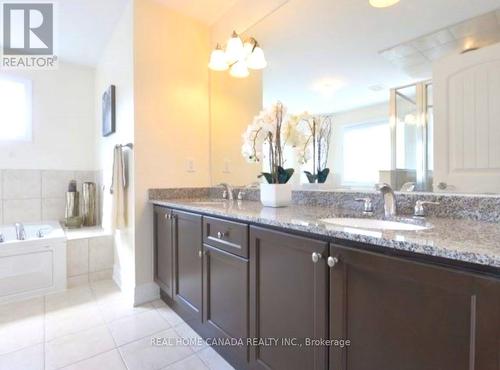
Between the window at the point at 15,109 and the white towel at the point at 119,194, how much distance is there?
1683 millimetres

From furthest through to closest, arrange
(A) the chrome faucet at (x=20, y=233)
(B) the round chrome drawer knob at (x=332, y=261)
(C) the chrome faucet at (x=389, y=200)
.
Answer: (A) the chrome faucet at (x=20, y=233) → (C) the chrome faucet at (x=389, y=200) → (B) the round chrome drawer knob at (x=332, y=261)

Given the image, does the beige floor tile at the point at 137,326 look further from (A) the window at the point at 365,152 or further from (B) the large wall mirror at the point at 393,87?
(A) the window at the point at 365,152

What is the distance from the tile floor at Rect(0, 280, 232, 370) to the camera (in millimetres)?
1484

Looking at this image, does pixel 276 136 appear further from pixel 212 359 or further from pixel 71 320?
pixel 71 320

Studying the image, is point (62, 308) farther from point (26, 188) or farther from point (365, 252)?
point (365, 252)

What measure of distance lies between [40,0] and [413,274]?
308 centimetres

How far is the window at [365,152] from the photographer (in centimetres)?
146

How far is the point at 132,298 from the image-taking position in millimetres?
2209

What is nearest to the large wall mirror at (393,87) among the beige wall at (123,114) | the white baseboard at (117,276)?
the beige wall at (123,114)

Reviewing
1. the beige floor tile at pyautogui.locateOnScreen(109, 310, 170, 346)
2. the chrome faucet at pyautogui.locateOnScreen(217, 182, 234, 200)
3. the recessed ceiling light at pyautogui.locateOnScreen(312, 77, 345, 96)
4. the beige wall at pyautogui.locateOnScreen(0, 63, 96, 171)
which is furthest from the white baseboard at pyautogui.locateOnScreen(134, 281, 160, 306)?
the beige wall at pyautogui.locateOnScreen(0, 63, 96, 171)

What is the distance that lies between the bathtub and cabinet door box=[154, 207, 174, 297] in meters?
0.94

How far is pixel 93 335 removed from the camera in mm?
1745

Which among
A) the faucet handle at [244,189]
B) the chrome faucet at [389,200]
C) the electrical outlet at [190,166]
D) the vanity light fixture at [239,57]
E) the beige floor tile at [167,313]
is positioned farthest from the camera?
the electrical outlet at [190,166]

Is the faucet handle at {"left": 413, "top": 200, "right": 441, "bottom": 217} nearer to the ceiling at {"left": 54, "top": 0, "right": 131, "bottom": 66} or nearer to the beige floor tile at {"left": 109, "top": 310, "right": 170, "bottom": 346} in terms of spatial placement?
the beige floor tile at {"left": 109, "top": 310, "right": 170, "bottom": 346}
